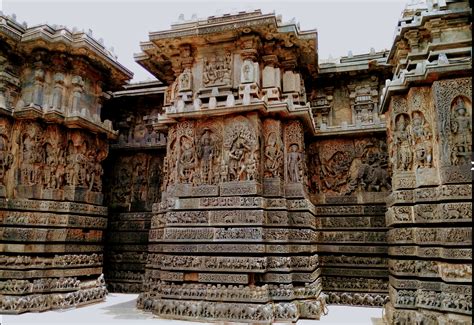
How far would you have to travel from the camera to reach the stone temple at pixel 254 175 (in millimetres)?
7629

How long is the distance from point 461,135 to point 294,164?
12.4ft

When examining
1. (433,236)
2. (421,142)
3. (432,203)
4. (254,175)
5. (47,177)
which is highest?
(421,142)

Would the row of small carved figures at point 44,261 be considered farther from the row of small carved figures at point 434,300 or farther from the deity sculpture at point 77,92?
the row of small carved figures at point 434,300

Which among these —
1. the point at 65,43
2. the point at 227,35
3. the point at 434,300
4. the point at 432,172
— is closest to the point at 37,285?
the point at 65,43

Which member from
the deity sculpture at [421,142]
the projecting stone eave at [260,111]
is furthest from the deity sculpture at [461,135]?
the projecting stone eave at [260,111]

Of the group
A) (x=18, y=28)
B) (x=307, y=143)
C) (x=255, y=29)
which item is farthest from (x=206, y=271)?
(x=18, y=28)

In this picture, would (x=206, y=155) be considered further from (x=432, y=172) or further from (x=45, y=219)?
(x=432, y=172)

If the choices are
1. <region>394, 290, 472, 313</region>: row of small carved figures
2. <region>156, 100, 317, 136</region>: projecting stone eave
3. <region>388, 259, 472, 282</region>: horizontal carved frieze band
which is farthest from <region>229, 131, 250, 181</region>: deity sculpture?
<region>394, 290, 472, 313</region>: row of small carved figures

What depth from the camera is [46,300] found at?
996 centimetres

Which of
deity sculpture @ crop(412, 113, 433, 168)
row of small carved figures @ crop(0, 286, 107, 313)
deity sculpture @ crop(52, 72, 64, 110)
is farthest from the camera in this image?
deity sculpture @ crop(52, 72, 64, 110)

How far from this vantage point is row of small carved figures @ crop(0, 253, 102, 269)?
9906 mm

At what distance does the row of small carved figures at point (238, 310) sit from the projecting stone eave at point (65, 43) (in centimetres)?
734

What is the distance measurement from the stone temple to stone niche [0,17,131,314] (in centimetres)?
5

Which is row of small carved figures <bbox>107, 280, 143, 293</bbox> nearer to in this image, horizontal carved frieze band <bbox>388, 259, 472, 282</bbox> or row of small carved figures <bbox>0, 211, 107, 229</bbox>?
row of small carved figures <bbox>0, 211, 107, 229</bbox>
